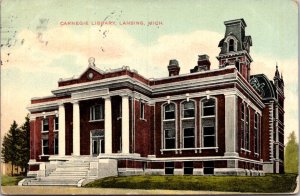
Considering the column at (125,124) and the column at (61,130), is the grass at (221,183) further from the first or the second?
the column at (61,130)

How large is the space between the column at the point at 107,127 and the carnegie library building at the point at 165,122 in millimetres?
31

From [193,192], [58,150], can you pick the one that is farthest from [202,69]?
[58,150]

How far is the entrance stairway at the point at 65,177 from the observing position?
46.4ft

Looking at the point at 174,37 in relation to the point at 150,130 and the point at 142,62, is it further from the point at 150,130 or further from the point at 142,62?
the point at 150,130

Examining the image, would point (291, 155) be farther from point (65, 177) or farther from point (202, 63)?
point (65, 177)

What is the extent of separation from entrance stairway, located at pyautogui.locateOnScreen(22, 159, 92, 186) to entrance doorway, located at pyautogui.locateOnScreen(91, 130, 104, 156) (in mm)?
745

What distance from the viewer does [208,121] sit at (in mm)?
14492

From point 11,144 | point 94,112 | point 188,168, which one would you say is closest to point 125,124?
point 94,112

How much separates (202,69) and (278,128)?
2.69 meters

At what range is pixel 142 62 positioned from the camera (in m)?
13.8

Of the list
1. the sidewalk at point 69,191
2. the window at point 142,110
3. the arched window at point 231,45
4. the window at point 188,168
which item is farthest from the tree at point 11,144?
the arched window at point 231,45

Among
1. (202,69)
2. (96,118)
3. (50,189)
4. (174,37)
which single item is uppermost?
(174,37)

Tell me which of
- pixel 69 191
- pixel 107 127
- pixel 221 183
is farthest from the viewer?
pixel 107 127

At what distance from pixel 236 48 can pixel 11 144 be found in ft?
23.3
